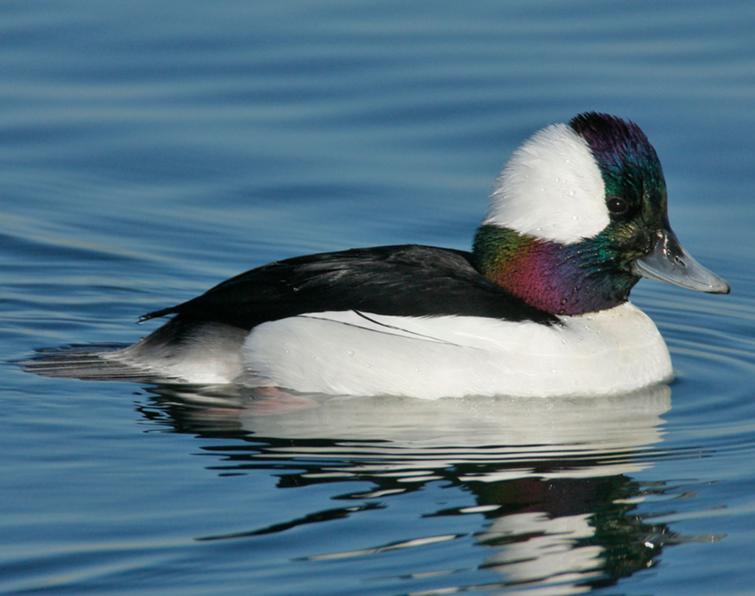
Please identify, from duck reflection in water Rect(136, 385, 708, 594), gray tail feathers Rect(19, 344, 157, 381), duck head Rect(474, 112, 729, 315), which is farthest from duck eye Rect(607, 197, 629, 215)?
gray tail feathers Rect(19, 344, 157, 381)

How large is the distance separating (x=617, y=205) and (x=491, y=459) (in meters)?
1.83

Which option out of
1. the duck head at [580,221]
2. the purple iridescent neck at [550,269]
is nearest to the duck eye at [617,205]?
the duck head at [580,221]

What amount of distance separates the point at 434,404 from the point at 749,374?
1874 millimetres

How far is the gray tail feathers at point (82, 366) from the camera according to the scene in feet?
30.1

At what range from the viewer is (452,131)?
13.1 metres

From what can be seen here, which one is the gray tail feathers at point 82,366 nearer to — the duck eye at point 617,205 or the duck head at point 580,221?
the duck head at point 580,221

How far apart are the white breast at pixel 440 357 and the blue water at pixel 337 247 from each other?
0.12 m

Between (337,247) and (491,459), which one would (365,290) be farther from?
(337,247)

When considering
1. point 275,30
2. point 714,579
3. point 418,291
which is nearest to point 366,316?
point 418,291

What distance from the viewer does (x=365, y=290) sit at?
29.2 feet

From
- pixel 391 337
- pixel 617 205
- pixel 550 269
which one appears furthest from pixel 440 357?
pixel 617 205

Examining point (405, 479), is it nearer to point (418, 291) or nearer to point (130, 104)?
point (418, 291)

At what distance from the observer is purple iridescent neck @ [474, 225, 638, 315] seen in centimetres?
914

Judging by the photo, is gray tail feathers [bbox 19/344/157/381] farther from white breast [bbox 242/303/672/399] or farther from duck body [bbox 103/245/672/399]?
white breast [bbox 242/303/672/399]
